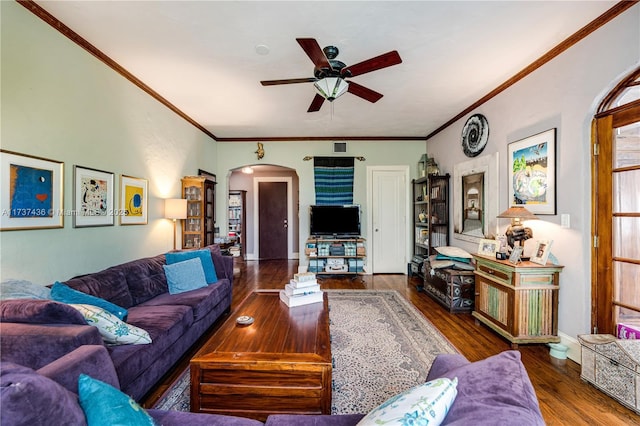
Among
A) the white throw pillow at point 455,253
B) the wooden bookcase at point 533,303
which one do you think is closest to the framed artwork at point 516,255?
the wooden bookcase at point 533,303

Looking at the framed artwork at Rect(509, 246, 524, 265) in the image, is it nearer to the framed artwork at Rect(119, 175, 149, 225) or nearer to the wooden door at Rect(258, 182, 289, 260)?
the framed artwork at Rect(119, 175, 149, 225)

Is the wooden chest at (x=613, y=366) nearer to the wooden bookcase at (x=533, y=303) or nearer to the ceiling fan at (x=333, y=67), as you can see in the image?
the wooden bookcase at (x=533, y=303)

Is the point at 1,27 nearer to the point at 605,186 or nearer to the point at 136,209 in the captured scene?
the point at 136,209

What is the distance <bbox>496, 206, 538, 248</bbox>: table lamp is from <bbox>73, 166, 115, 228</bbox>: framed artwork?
3862 mm

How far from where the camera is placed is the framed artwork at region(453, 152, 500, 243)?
3465 millimetres

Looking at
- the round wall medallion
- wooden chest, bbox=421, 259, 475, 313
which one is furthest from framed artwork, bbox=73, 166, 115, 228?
the round wall medallion

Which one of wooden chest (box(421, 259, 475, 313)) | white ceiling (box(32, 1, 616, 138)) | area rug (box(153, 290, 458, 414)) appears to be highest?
white ceiling (box(32, 1, 616, 138))

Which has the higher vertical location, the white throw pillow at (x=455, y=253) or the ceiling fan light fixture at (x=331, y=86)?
the ceiling fan light fixture at (x=331, y=86)

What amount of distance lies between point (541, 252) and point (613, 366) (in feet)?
3.20

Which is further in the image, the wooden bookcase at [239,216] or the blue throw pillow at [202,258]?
the wooden bookcase at [239,216]

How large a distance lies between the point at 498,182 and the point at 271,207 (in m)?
5.31

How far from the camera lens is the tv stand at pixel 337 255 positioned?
16.8 ft

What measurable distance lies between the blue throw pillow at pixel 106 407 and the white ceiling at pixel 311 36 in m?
2.32

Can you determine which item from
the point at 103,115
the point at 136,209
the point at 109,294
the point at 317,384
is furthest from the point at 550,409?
the point at 103,115
